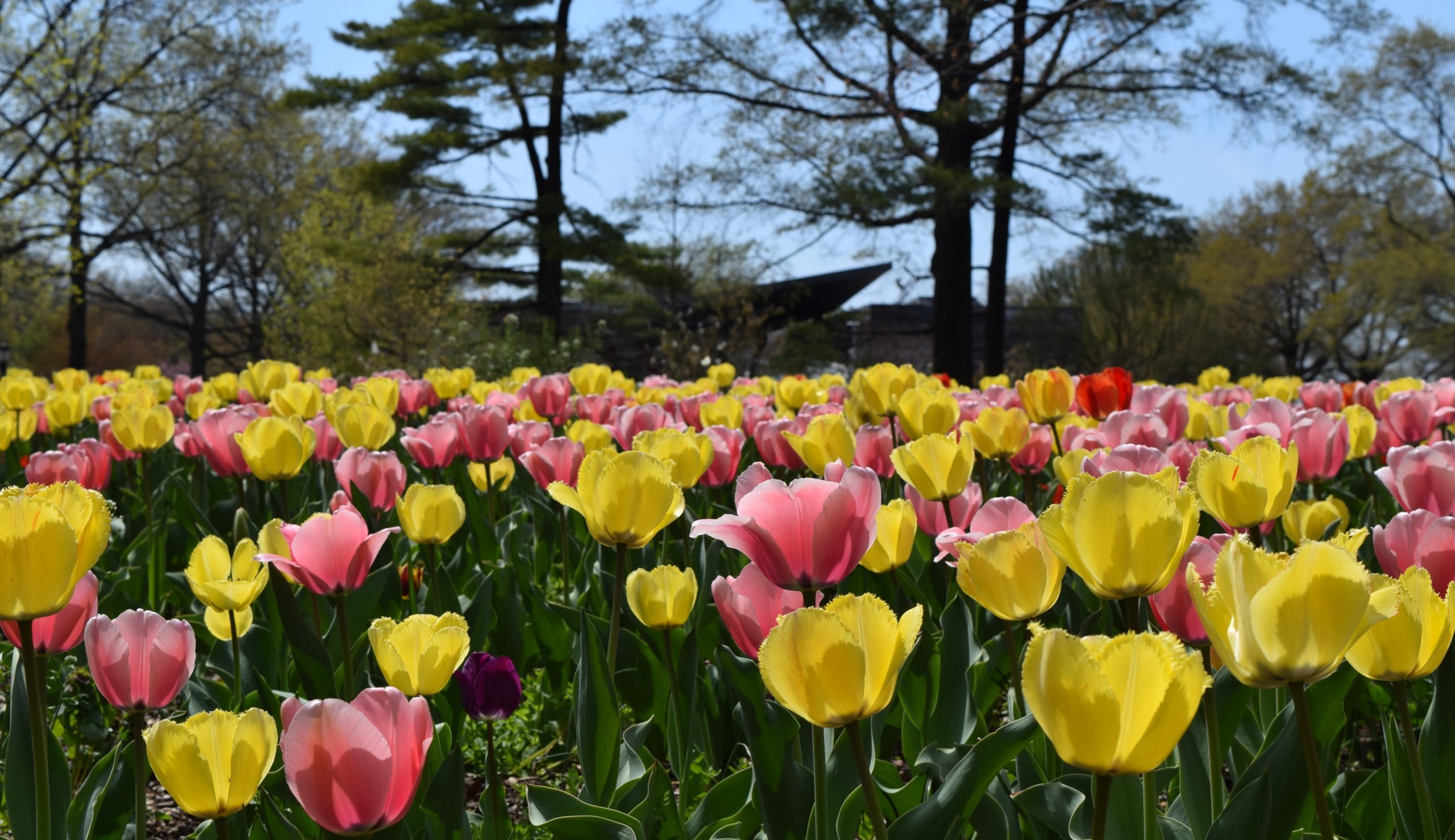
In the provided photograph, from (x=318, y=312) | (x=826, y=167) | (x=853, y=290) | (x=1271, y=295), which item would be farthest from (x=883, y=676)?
(x=1271, y=295)

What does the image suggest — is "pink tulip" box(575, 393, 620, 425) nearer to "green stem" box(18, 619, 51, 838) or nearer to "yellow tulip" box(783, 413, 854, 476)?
"yellow tulip" box(783, 413, 854, 476)

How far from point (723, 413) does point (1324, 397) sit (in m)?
2.01

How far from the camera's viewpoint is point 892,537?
4.41 feet

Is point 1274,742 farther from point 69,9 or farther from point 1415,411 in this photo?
point 69,9

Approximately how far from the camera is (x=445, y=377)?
4.51 m

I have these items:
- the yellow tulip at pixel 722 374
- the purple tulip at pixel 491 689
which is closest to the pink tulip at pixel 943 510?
the purple tulip at pixel 491 689

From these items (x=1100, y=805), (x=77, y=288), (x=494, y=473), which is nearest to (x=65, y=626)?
(x=1100, y=805)

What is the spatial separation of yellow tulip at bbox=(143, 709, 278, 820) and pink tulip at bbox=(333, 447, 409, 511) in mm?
1117

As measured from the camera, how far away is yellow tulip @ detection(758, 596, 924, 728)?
0.75m

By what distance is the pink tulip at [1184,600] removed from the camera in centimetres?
104

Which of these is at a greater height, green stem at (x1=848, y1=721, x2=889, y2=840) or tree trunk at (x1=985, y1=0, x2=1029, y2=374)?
tree trunk at (x1=985, y1=0, x2=1029, y2=374)

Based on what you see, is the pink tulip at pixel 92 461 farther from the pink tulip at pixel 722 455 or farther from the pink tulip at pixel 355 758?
the pink tulip at pixel 355 758

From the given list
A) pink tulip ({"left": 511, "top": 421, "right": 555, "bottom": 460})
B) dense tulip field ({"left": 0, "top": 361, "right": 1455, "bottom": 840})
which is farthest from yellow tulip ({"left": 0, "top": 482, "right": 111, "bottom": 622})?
pink tulip ({"left": 511, "top": 421, "right": 555, "bottom": 460})

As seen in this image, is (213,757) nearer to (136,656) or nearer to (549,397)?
(136,656)
